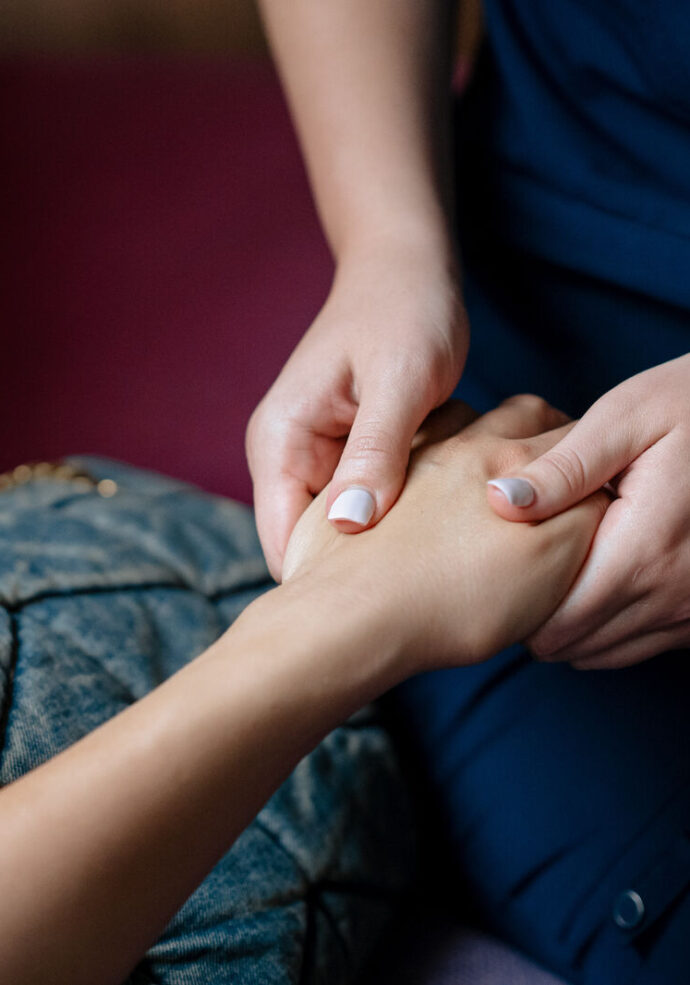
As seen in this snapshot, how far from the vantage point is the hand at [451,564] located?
1.52 feet

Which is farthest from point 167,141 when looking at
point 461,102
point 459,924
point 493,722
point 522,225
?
point 459,924

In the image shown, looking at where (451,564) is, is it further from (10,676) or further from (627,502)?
(10,676)

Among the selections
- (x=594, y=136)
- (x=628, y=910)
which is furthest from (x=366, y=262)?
(x=628, y=910)

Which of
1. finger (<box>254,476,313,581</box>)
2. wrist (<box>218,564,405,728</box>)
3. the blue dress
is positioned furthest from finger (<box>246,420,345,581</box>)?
the blue dress

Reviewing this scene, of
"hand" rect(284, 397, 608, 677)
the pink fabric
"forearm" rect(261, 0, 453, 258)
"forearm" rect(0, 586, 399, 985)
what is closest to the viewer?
"forearm" rect(0, 586, 399, 985)

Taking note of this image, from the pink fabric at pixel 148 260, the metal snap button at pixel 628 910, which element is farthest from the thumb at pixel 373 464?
the pink fabric at pixel 148 260

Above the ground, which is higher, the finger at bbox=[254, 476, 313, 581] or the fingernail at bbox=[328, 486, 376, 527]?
the fingernail at bbox=[328, 486, 376, 527]

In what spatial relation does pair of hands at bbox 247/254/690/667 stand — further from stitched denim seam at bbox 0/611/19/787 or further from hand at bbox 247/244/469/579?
stitched denim seam at bbox 0/611/19/787

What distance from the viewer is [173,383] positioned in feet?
3.99

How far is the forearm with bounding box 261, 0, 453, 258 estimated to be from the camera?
0.68 meters

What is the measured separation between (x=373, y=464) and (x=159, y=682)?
0.21 meters

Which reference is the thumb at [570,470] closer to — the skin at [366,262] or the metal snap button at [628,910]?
the skin at [366,262]

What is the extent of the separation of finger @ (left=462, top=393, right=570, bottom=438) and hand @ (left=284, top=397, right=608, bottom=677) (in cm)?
4

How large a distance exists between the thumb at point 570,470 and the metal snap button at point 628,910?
0.93 feet
